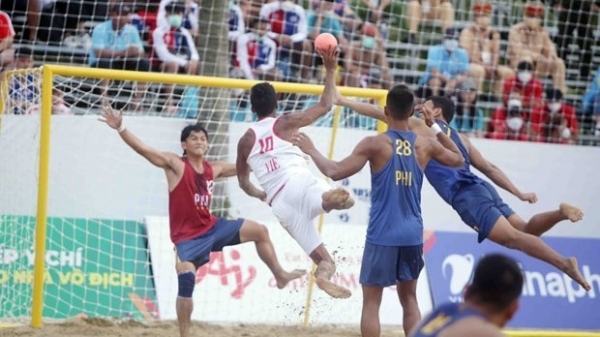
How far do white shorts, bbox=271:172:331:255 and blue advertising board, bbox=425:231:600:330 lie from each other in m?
Result: 4.48

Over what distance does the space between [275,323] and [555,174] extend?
16.5 ft

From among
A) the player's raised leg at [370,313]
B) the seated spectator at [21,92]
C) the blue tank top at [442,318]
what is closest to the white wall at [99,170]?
the seated spectator at [21,92]

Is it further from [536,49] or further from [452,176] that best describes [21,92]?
[536,49]

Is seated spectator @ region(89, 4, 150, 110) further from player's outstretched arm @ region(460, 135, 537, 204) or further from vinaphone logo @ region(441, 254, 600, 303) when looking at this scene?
player's outstretched arm @ region(460, 135, 537, 204)

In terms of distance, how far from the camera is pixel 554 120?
57.1 ft

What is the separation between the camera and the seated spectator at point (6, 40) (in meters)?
13.9

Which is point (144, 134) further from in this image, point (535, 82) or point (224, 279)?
point (535, 82)

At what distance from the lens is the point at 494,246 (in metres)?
15.1

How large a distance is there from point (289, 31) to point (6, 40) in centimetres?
389

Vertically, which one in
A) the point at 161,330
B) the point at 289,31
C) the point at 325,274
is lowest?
the point at 161,330

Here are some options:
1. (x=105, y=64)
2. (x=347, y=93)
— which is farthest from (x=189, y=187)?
(x=105, y=64)

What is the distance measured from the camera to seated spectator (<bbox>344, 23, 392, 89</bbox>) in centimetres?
1627

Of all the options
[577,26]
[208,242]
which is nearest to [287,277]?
[208,242]

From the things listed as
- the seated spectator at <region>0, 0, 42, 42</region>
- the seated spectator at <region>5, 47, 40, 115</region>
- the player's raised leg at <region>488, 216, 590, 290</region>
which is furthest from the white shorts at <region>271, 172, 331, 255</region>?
the seated spectator at <region>0, 0, 42, 42</region>
